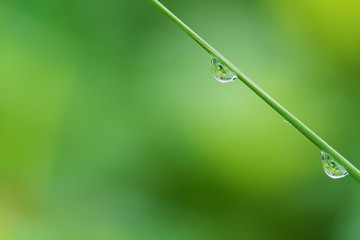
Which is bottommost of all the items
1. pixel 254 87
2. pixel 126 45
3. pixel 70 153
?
pixel 254 87

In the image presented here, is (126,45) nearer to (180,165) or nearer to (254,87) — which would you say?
(180,165)

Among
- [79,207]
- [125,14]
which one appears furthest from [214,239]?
[125,14]

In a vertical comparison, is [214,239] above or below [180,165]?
below

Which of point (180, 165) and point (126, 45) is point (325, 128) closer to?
point (180, 165)

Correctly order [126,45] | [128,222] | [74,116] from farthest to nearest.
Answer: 1. [126,45]
2. [74,116]
3. [128,222]

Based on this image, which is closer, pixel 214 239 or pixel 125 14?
pixel 214 239

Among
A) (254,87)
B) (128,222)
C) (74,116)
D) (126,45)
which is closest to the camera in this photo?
(254,87)

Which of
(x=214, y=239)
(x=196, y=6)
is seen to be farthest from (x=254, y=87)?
(x=196, y=6)
